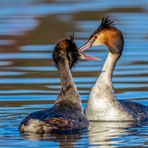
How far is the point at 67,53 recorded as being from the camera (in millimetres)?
16406

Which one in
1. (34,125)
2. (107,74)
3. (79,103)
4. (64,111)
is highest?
(107,74)

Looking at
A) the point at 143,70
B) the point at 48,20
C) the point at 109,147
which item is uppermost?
the point at 48,20

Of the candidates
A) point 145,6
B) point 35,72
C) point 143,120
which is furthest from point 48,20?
point 143,120

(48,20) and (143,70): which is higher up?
(48,20)

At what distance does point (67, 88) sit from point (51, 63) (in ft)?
19.0

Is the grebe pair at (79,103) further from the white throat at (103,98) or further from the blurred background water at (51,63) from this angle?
the blurred background water at (51,63)

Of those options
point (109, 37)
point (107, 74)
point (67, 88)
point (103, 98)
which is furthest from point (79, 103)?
point (109, 37)

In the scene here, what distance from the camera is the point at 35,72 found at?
828 inches

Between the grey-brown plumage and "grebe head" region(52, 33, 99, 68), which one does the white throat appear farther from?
"grebe head" region(52, 33, 99, 68)

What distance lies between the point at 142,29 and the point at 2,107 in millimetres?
9140

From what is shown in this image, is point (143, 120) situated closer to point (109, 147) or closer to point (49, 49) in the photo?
point (109, 147)

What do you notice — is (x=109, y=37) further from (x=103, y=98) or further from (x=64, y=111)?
(x=64, y=111)

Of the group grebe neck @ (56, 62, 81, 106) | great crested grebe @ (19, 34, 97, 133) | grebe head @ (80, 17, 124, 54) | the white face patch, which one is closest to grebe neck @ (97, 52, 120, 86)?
grebe head @ (80, 17, 124, 54)

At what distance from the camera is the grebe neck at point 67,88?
16.4m
